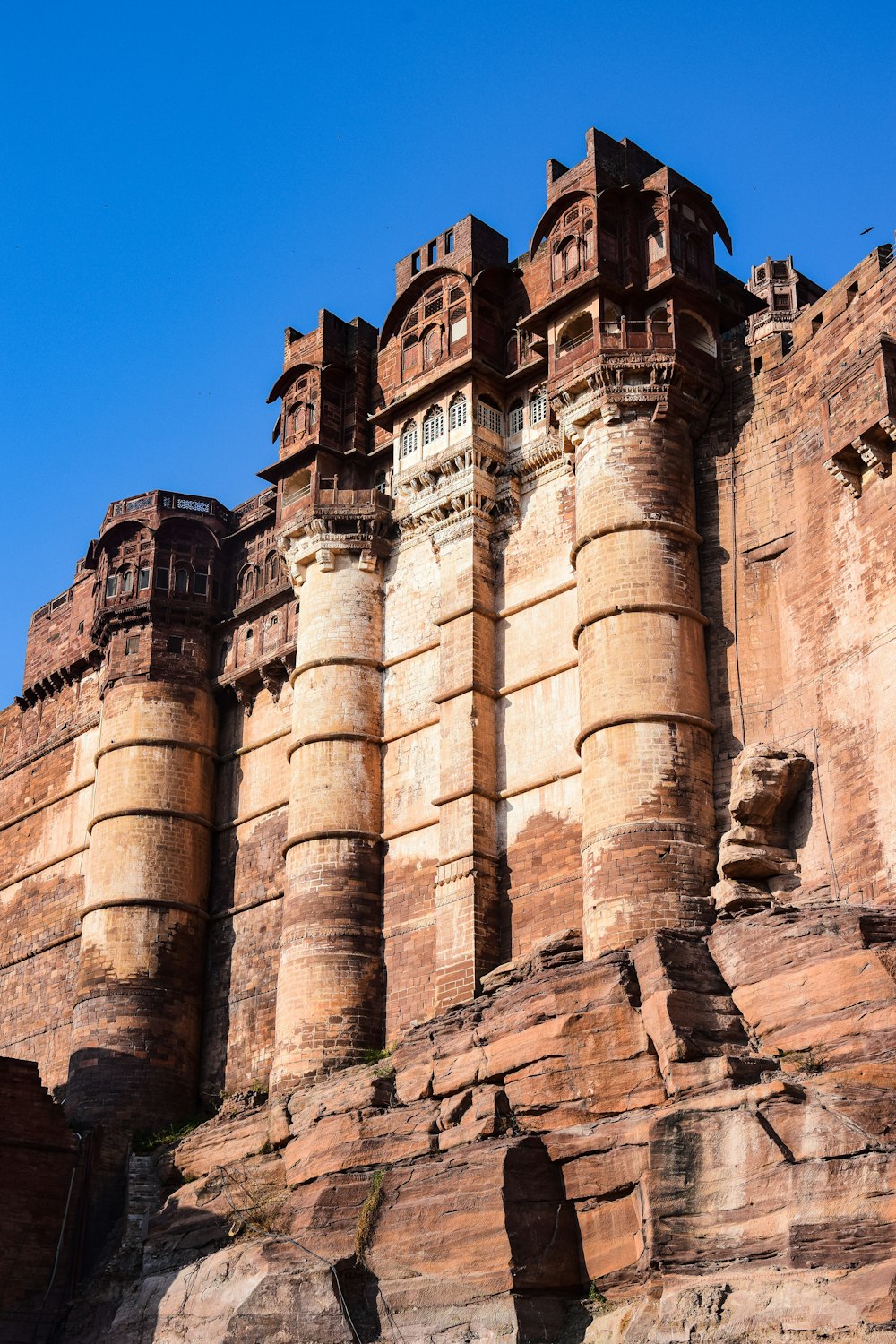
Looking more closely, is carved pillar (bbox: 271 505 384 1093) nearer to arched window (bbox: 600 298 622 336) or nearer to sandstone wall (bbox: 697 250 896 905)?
arched window (bbox: 600 298 622 336)

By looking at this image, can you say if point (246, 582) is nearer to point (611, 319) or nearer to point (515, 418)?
point (515, 418)

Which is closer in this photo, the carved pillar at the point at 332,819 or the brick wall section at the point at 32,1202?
the brick wall section at the point at 32,1202

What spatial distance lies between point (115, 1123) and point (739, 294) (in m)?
14.7

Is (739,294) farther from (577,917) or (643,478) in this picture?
(577,917)

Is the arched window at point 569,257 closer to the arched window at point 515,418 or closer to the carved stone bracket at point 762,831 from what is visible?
the arched window at point 515,418

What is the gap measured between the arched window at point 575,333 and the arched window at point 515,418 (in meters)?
1.72

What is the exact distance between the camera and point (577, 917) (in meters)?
21.6

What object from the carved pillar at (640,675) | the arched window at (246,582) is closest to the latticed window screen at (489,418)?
the carved pillar at (640,675)

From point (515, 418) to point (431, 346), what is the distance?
6.18 ft

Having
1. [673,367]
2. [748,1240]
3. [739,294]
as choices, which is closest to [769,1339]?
[748,1240]

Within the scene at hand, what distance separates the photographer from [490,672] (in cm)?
2412

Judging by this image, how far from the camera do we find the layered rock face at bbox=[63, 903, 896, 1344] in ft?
47.6

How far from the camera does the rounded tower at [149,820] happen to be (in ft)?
85.1

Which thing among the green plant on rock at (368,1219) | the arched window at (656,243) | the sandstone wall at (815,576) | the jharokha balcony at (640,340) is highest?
the arched window at (656,243)
